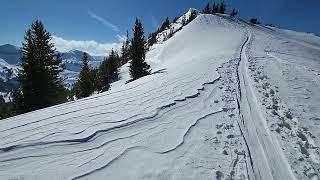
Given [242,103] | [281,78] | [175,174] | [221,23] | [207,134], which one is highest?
[221,23]

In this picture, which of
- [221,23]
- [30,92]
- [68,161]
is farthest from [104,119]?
[221,23]

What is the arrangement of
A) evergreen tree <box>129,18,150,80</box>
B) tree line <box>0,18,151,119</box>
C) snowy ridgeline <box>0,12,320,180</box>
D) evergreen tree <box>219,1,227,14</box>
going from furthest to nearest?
evergreen tree <box>219,1,227,14</box>
evergreen tree <box>129,18,150,80</box>
tree line <box>0,18,151,119</box>
snowy ridgeline <box>0,12,320,180</box>

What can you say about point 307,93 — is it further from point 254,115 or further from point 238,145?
point 238,145

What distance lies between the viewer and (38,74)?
25.2 meters

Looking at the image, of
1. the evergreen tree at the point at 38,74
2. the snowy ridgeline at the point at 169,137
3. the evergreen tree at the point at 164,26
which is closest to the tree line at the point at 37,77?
the evergreen tree at the point at 38,74

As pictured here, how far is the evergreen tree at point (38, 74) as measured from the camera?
24.7 metres

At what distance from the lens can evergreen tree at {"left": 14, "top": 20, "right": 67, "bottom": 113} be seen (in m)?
24.7

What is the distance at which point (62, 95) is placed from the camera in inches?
1104

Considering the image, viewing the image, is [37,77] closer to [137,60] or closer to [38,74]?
[38,74]

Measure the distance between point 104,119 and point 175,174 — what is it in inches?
124

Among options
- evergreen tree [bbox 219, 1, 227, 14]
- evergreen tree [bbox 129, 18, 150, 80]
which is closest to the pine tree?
evergreen tree [bbox 219, 1, 227, 14]

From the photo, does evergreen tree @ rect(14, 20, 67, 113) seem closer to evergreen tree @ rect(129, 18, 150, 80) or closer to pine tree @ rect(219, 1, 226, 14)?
evergreen tree @ rect(129, 18, 150, 80)

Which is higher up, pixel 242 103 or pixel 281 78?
pixel 281 78

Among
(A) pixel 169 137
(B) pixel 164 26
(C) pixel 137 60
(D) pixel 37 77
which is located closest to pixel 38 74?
(D) pixel 37 77
